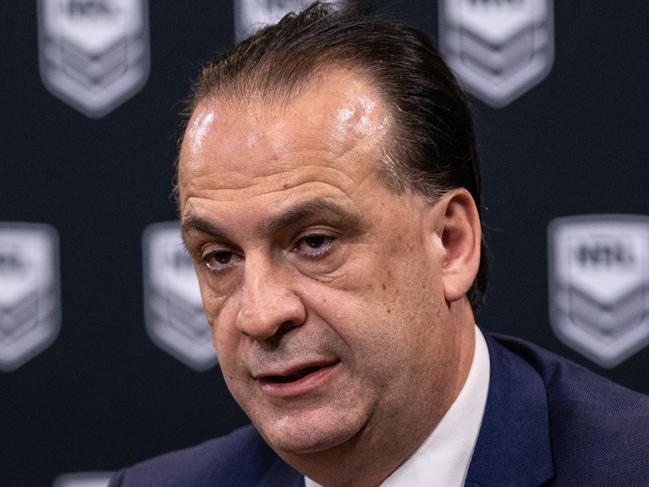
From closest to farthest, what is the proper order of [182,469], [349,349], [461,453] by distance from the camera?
1. [349,349]
2. [461,453]
3. [182,469]

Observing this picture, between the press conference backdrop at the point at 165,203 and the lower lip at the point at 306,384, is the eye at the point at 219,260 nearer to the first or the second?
the lower lip at the point at 306,384

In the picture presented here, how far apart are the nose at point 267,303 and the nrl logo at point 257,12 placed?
640 mm

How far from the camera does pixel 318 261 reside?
1.17 m

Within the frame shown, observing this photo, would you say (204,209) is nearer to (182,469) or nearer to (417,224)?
(417,224)

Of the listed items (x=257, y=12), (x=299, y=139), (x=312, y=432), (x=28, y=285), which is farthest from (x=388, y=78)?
(x=28, y=285)

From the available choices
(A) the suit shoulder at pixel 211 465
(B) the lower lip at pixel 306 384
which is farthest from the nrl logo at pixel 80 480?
(B) the lower lip at pixel 306 384

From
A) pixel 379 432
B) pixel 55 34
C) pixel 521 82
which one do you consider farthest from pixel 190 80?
pixel 379 432

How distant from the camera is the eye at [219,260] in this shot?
4.00 ft

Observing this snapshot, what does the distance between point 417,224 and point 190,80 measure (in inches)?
26.1

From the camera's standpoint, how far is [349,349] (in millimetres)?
1163

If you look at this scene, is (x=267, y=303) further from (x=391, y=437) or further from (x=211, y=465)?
(x=211, y=465)

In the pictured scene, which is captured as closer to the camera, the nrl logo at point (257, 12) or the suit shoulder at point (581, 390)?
the suit shoulder at point (581, 390)

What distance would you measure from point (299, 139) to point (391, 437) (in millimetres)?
376

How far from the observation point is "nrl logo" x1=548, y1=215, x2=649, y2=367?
1.65 meters
